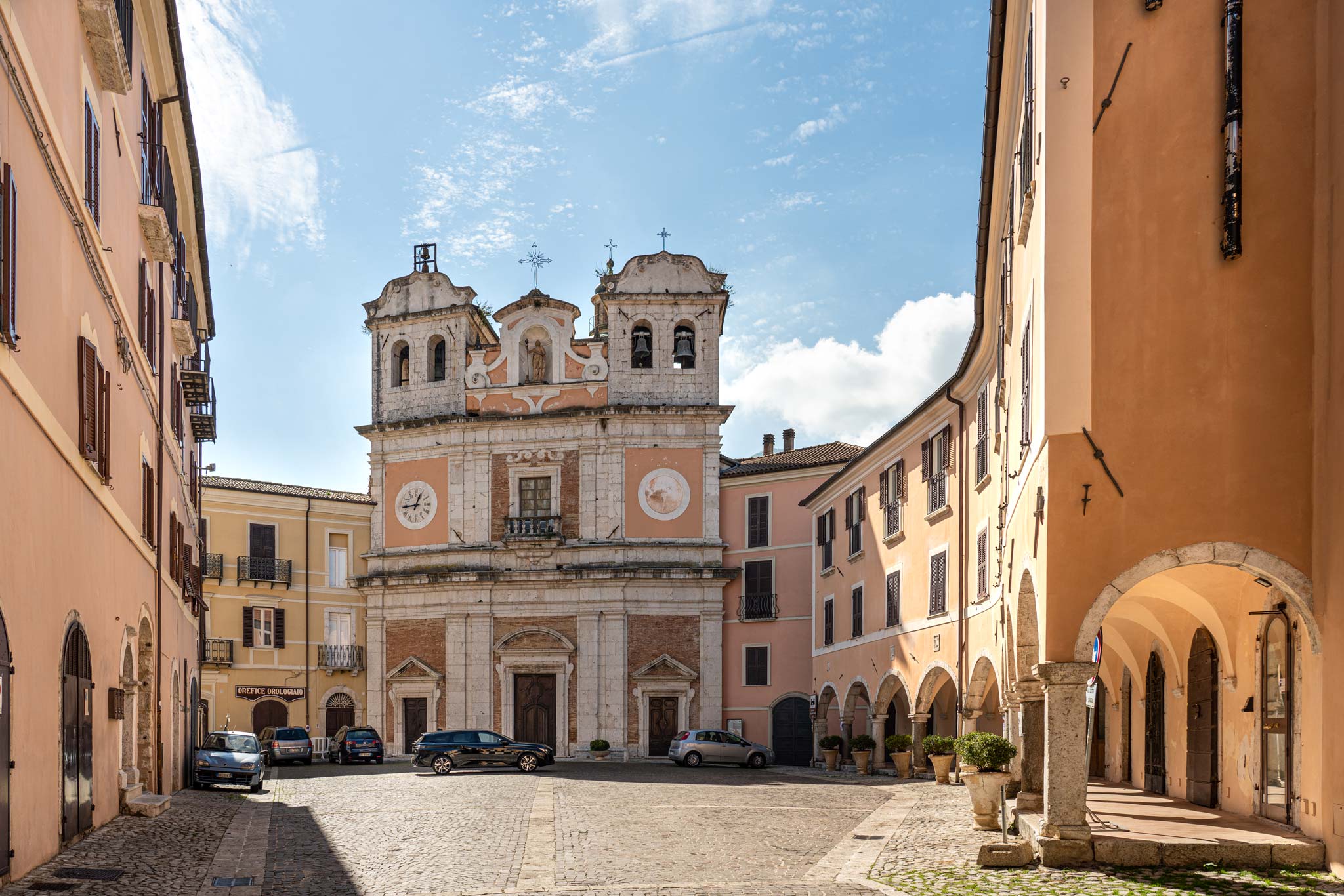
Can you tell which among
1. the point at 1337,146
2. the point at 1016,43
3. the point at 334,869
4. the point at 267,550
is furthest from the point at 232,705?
the point at 1337,146

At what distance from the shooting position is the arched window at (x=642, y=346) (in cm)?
4516

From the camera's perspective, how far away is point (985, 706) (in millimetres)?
30844

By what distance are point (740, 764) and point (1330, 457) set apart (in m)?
28.1

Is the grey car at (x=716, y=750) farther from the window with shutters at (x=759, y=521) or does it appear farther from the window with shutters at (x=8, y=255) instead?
the window with shutters at (x=8, y=255)

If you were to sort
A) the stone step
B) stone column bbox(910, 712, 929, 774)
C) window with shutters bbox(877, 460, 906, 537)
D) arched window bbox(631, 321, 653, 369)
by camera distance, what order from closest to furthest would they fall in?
the stone step → stone column bbox(910, 712, 929, 774) → window with shutters bbox(877, 460, 906, 537) → arched window bbox(631, 321, 653, 369)

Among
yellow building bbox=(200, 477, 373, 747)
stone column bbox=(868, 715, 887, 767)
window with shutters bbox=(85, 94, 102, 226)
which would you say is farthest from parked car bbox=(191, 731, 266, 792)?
yellow building bbox=(200, 477, 373, 747)

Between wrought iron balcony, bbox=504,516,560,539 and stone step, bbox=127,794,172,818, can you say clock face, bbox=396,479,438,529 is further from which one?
stone step, bbox=127,794,172,818

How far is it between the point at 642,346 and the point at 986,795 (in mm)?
30327

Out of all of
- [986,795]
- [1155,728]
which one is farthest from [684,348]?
[986,795]

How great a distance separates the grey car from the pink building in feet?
12.6

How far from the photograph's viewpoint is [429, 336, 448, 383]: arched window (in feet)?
153

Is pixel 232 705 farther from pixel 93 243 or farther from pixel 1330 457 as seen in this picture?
pixel 1330 457

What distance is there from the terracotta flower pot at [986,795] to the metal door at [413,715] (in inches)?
1217

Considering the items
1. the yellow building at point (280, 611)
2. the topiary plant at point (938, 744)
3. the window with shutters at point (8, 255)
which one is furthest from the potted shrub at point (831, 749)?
the window with shutters at point (8, 255)
